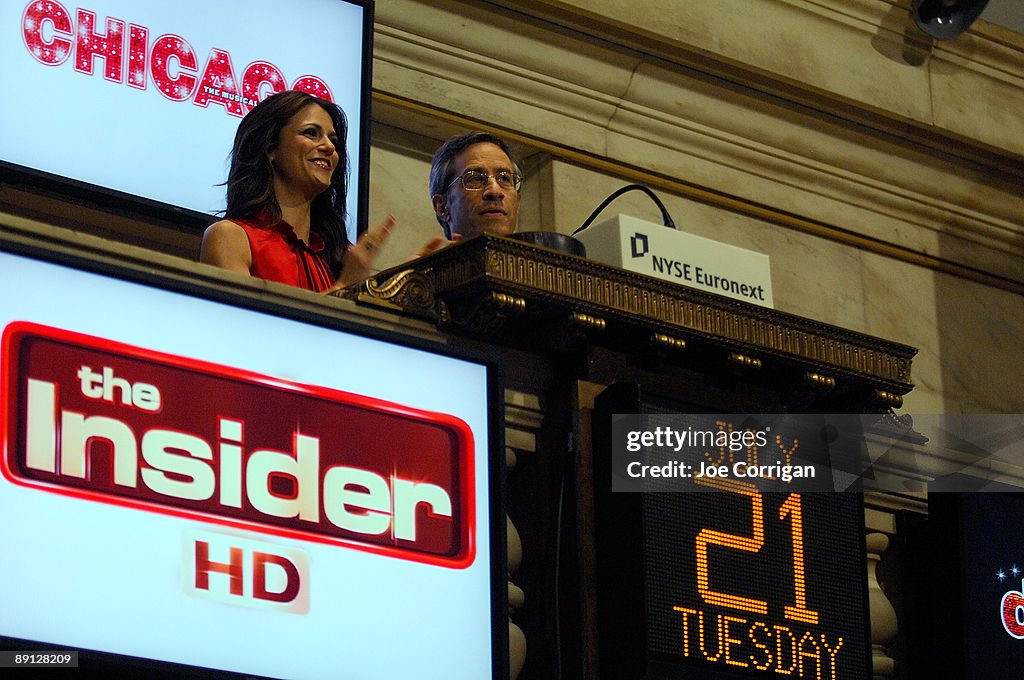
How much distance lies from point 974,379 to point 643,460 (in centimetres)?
406

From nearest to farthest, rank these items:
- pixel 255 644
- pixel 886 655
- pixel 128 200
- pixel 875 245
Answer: pixel 255 644 → pixel 886 655 → pixel 128 200 → pixel 875 245

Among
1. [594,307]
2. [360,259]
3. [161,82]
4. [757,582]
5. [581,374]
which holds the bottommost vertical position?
[757,582]

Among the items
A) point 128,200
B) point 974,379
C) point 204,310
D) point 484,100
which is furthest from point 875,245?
point 204,310

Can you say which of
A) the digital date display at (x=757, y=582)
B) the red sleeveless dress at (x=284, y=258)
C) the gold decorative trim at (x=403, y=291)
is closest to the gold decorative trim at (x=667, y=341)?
the digital date display at (x=757, y=582)

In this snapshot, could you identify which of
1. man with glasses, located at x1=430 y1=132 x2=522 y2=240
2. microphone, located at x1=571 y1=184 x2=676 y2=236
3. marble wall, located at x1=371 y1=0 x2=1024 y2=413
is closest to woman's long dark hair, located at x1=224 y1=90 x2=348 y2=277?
man with glasses, located at x1=430 y1=132 x2=522 y2=240

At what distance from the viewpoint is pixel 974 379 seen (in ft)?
25.1

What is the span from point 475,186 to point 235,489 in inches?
59.6

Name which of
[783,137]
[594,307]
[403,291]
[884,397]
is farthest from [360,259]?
[783,137]

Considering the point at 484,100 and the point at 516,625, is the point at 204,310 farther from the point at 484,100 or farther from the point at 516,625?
the point at 484,100

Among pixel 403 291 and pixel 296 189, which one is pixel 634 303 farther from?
pixel 296 189

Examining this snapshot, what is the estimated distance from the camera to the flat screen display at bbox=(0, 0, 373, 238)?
18.3 ft

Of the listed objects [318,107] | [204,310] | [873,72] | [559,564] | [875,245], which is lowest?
[559,564]

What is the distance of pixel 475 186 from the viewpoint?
15.9ft

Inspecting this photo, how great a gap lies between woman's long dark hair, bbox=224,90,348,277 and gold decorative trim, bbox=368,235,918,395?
648 millimetres
